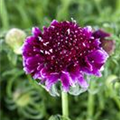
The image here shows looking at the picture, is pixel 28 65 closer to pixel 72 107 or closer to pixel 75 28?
pixel 75 28

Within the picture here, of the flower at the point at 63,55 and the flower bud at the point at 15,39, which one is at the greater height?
the flower bud at the point at 15,39

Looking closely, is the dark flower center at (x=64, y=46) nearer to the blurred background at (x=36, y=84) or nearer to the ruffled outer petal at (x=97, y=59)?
the ruffled outer petal at (x=97, y=59)

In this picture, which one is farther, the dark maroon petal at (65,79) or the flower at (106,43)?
the flower at (106,43)

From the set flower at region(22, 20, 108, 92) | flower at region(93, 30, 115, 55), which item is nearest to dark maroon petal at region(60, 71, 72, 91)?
flower at region(22, 20, 108, 92)

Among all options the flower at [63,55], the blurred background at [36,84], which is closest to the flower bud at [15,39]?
the blurred background at [36,84]

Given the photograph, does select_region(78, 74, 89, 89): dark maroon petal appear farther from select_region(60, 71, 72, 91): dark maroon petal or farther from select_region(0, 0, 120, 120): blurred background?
select_region(0, 0, 120, 120): blurred background

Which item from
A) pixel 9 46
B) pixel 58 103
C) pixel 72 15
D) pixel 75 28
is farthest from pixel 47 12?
pixel 75 28
